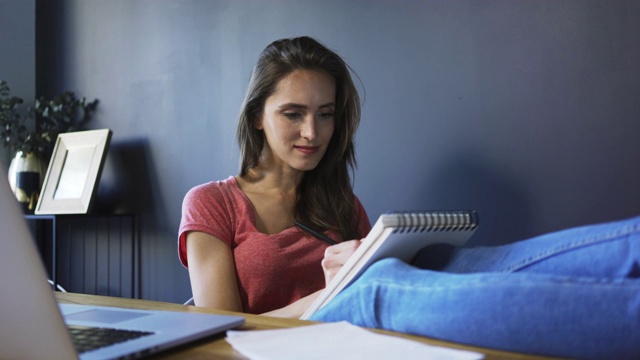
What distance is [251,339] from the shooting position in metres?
0.59

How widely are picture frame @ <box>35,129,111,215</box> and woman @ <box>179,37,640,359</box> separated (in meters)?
1.45

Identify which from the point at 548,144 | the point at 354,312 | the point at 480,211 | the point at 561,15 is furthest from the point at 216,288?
the point at 561,15

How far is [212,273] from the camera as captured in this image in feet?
4.58

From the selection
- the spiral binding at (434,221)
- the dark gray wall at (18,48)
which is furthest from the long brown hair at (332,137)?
the dark gray wall at (18,48)

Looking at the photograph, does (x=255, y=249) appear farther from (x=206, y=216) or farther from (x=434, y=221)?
(x=434, y=221)

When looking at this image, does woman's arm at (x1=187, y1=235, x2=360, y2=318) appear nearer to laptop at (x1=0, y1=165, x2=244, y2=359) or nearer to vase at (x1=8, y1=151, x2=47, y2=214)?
laptop at (x1=0, y1=165, x2=244, y2=359)

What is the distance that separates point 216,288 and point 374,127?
1.00 metres

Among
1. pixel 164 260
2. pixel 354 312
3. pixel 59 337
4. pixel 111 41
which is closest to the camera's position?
pixel 59 337

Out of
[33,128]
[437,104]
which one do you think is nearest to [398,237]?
[437,104]

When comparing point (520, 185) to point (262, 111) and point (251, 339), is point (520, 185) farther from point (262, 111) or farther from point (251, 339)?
A: point (251, 339)

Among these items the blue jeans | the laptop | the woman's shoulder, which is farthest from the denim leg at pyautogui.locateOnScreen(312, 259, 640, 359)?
the woman's shoulder

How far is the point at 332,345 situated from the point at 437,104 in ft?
5.05

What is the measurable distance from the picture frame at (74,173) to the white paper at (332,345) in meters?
2.44

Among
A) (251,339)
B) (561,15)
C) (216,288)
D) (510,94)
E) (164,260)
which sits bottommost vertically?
(164,260)
